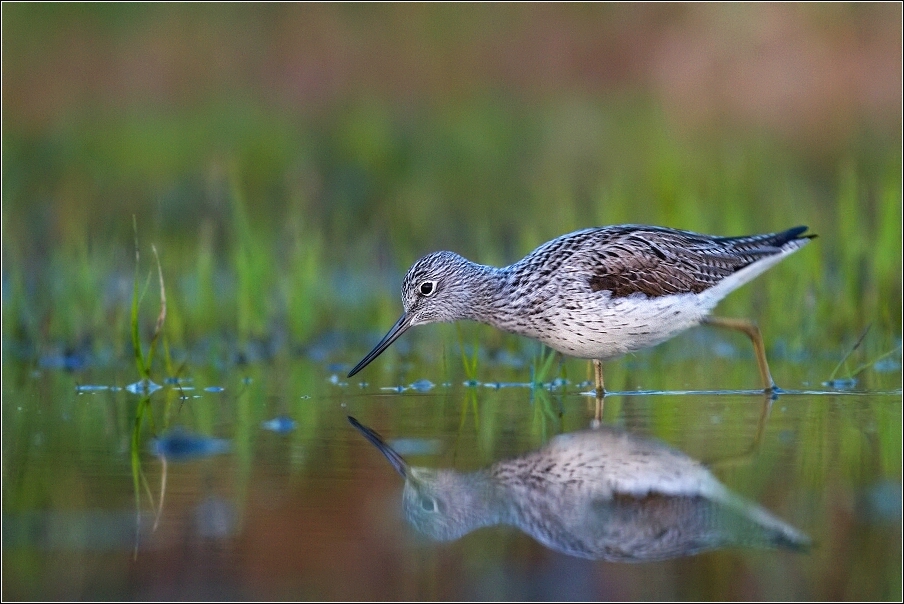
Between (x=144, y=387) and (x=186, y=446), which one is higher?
(x=144, y=387)

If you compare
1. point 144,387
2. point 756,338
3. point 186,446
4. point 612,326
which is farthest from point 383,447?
point 756,338

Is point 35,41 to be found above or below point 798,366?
above

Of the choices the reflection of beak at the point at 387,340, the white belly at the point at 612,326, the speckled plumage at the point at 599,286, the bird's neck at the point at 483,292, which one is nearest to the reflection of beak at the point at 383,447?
the reflection of beak at the point at 387,340

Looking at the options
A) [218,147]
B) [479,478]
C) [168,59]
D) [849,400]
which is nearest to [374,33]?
[168,59]

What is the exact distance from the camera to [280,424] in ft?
21.5

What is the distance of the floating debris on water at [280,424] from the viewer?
6457mm

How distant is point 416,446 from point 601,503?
50.9 inches

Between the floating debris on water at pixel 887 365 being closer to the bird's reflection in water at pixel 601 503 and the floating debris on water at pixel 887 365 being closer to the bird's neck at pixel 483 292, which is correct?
the bird's neck at pixel 483 292

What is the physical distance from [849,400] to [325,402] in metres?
2.90

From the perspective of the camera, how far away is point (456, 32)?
19609 mm

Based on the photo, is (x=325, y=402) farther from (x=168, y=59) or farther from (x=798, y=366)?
(x=168, y=59)

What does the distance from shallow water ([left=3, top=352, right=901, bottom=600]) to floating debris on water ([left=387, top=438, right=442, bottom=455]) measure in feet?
0.05

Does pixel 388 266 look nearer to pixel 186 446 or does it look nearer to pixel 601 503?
pixel 186 446

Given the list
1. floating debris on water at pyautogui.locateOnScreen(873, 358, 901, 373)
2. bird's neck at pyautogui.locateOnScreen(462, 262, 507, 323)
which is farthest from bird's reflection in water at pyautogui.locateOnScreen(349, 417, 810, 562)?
floating debris on water at pyautogui.locateOnScreen(873, 358, 901, 373)
